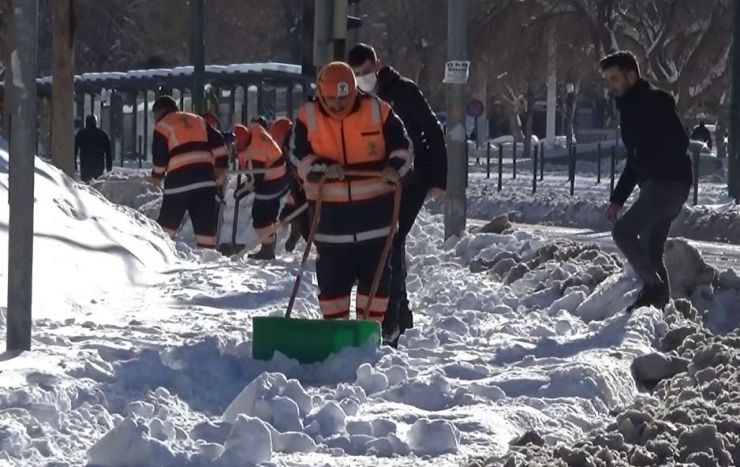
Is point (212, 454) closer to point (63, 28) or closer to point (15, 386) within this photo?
point (15, 386)

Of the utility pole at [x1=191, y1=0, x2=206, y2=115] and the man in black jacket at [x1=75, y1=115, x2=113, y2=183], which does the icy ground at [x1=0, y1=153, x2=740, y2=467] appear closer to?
the utility pole at [x1=191, y1=0, x2=206, y2=115]

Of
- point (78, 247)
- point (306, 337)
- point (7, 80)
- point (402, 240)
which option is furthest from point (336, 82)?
point (7, 80)

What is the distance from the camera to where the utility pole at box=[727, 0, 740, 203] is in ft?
89.4

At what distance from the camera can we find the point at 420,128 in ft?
34.0

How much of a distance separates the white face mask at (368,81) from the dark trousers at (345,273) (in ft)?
4.53

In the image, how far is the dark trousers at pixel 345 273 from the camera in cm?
935

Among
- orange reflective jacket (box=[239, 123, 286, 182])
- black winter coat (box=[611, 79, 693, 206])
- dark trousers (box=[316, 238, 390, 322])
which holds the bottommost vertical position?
dark trousers (box=[316, 238, 390, 322])

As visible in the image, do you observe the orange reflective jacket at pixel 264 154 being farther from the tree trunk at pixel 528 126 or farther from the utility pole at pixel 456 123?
the tree trunk at pixel 528 126

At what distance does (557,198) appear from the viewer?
1245 inches

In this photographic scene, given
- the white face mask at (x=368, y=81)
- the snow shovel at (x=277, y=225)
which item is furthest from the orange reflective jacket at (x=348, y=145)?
the white face mask at (x=368, y=81)

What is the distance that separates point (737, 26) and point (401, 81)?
17.5m

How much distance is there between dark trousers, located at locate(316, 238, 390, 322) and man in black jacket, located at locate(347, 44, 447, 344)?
0.73 m

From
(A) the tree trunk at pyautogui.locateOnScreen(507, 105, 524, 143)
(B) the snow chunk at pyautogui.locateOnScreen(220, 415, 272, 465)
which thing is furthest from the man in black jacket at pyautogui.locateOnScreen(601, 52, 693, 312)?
(A) the tree trunk at pyautogui.locateOnScreen(507, 105, 524, 143)

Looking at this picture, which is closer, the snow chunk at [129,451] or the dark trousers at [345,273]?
the snow chunk at [129,451]
